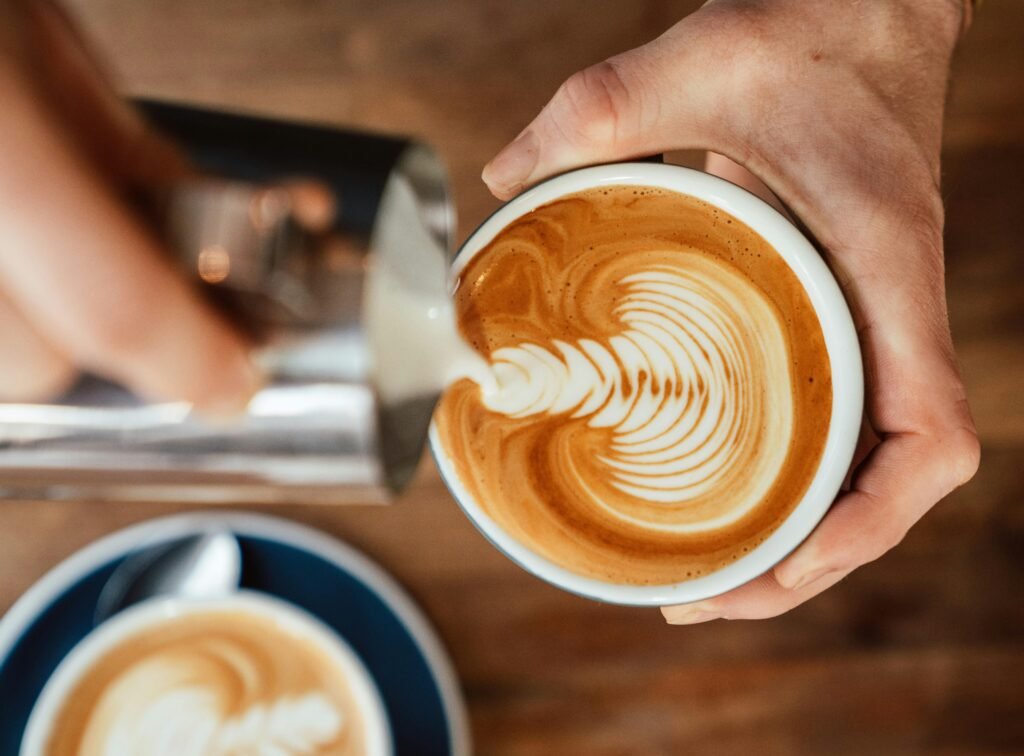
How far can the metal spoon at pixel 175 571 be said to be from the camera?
0.91 meters

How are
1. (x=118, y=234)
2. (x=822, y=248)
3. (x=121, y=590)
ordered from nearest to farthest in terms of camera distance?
(x=118, y=234) → (x=822, y=248) → (x=121, y=590)

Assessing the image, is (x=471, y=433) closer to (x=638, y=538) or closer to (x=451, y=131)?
(x=638, y=538)

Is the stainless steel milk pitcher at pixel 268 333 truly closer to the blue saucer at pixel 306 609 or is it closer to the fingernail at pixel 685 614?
the fingernail at pixel 685 614

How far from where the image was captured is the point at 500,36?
1.08 m

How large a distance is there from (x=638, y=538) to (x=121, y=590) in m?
0.61

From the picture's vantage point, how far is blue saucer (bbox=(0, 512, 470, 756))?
0.90 meters

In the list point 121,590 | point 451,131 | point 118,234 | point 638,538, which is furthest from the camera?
point 451,131

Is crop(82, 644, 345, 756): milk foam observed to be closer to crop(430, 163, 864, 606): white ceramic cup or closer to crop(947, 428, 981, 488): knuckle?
crop(430, 163, 864, 606): white ceramic cup

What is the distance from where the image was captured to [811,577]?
71 cm

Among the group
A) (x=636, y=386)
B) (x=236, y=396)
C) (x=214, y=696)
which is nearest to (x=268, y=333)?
(x=236, y=396)

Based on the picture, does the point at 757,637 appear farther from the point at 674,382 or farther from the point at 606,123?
the point at 606,123

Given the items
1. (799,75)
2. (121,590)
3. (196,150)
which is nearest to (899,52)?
(799,75)

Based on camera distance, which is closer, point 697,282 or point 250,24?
point 697,282

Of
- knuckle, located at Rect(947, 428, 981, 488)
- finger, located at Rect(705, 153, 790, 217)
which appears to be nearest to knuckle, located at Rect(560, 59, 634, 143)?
finger, located at Rect(705, 153, 790, 217)
